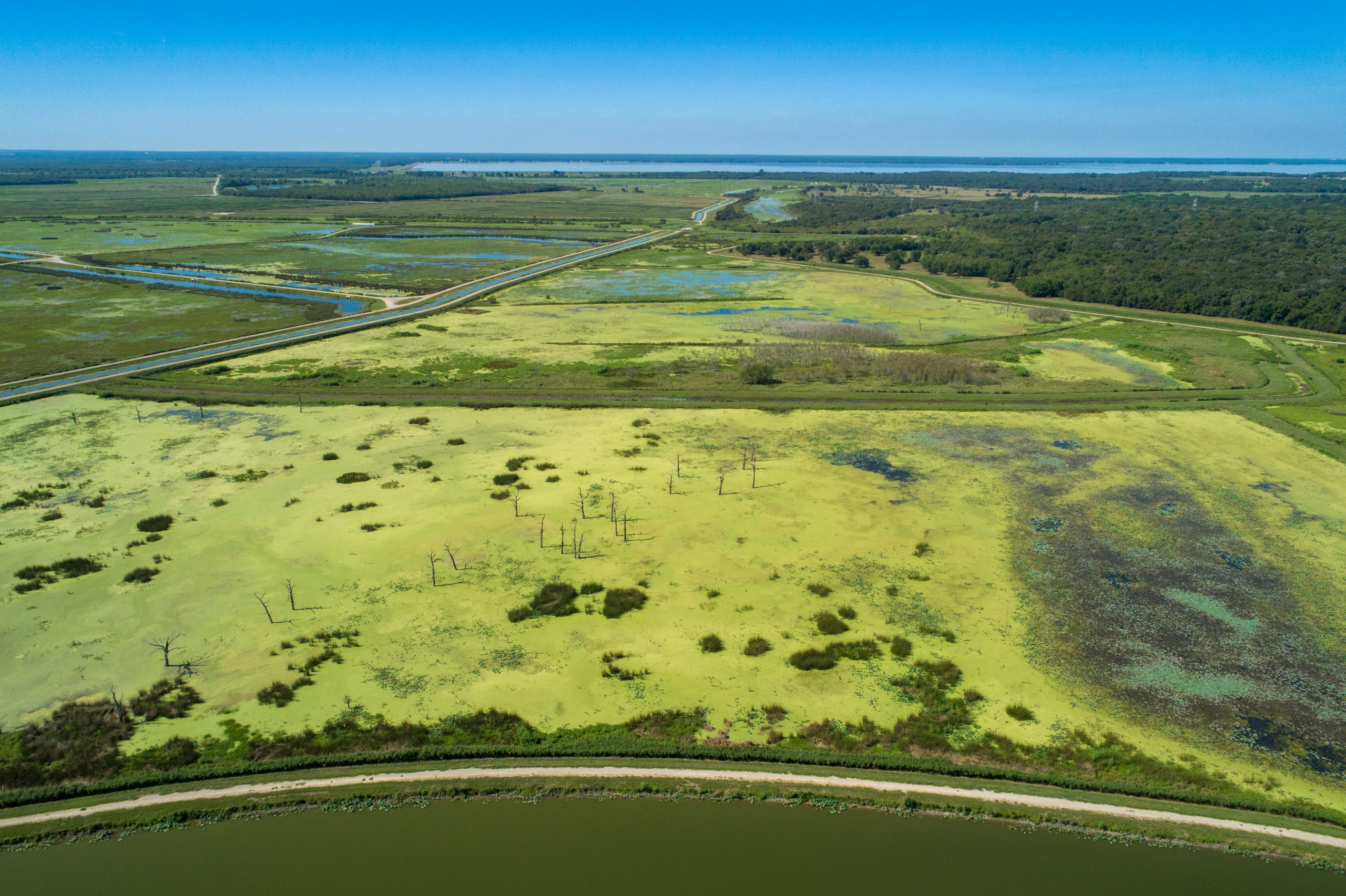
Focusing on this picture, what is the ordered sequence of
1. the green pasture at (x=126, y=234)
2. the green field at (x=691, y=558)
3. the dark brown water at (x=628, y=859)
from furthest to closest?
1. the green pasture at (x=126, y=234)
2. the green field at (x=691, y=558)
3. the dark brown water at (x=628, y=859)

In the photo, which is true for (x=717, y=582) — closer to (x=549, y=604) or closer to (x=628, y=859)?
(x=549, y=604)

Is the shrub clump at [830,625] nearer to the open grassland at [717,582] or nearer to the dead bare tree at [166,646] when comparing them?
the open grassland at [717,582]

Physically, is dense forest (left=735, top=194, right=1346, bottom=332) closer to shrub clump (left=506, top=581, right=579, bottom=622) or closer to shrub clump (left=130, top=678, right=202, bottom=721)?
shrub clump (left=506, top=581, right=579, bottom=622)

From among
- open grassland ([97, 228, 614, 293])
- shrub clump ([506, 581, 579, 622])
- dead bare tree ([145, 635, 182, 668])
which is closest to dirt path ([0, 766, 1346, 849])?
dead bare tree ([145, 635, 182, 668])

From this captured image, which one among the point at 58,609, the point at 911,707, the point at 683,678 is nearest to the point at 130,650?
the point at 58,609

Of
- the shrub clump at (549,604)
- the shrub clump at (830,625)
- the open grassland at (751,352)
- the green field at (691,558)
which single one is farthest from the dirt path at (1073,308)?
the shrub clump at (549,604)

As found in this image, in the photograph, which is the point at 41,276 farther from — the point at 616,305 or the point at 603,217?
the point at 603,217
